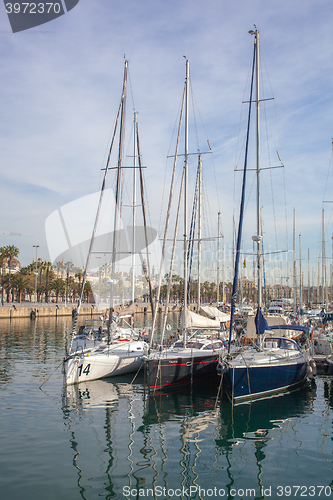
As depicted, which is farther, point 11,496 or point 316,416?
point 316,416

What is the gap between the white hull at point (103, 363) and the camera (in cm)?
2047

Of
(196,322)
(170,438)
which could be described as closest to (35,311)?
(196,322)

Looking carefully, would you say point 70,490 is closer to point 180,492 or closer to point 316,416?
point 180,492

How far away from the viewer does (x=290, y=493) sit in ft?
31.7

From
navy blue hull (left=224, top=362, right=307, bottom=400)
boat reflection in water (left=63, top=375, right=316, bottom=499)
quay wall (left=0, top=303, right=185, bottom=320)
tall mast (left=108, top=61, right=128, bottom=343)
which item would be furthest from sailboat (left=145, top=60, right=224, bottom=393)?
quay wall (left=0, top=303, right=185, bottom=320)

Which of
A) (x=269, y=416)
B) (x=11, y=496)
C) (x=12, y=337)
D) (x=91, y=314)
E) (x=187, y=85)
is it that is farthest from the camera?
(x=91, y=314)

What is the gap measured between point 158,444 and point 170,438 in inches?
28.5

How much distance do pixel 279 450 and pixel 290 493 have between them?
263 cm

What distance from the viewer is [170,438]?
13.3m

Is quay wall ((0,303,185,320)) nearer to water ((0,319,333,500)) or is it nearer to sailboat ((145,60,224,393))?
sailboat ((145,60,224,393))

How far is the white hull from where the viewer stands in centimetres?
2047

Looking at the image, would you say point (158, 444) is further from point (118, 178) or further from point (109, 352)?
point (118, 178)

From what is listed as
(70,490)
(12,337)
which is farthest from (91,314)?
(70,490)

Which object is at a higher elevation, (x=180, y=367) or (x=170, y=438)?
(x=180, y=367)
